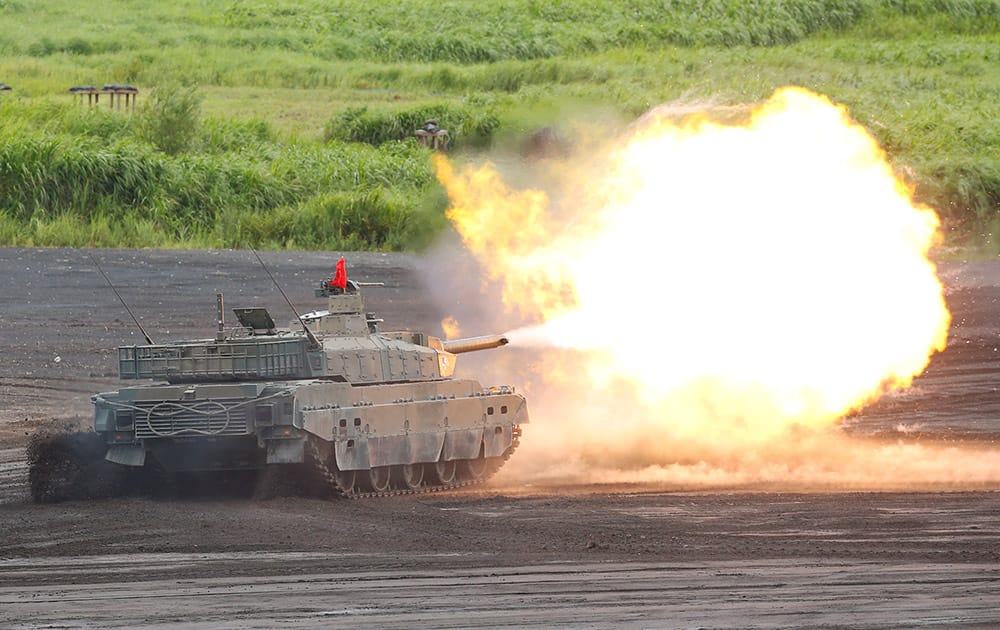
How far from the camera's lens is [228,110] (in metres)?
54.1

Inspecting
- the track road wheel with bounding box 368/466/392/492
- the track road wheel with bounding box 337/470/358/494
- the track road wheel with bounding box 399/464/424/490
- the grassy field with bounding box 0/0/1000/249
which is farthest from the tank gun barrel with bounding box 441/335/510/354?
the grassy field with bounding box 0/0/1000/249

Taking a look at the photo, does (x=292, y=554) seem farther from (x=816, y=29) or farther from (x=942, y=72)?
(x=816, y=29)

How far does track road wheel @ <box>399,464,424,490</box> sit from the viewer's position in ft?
71.1

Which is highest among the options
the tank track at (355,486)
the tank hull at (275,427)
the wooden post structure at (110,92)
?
the wooden post structure at (110,92)

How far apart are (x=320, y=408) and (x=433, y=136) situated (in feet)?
95.9

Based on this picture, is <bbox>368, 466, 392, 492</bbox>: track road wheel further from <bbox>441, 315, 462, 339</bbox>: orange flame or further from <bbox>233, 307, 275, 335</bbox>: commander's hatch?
<bbox>441, 315, 462, 339</bbox>: orange flame

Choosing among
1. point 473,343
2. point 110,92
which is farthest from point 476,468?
point 110,92

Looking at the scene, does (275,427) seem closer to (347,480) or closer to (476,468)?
(347,480)

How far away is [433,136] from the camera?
49.0 m

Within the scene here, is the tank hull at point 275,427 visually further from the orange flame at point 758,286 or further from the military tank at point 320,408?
the orange flame at point 758,286

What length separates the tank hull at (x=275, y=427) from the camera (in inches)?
784

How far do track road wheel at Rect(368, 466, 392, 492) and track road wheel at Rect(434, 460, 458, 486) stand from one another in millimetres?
860

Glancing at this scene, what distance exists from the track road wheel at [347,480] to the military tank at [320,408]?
15mm

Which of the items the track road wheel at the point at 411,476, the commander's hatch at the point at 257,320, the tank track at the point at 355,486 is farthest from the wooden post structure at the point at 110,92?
the track road wheel at the point at 411,476
